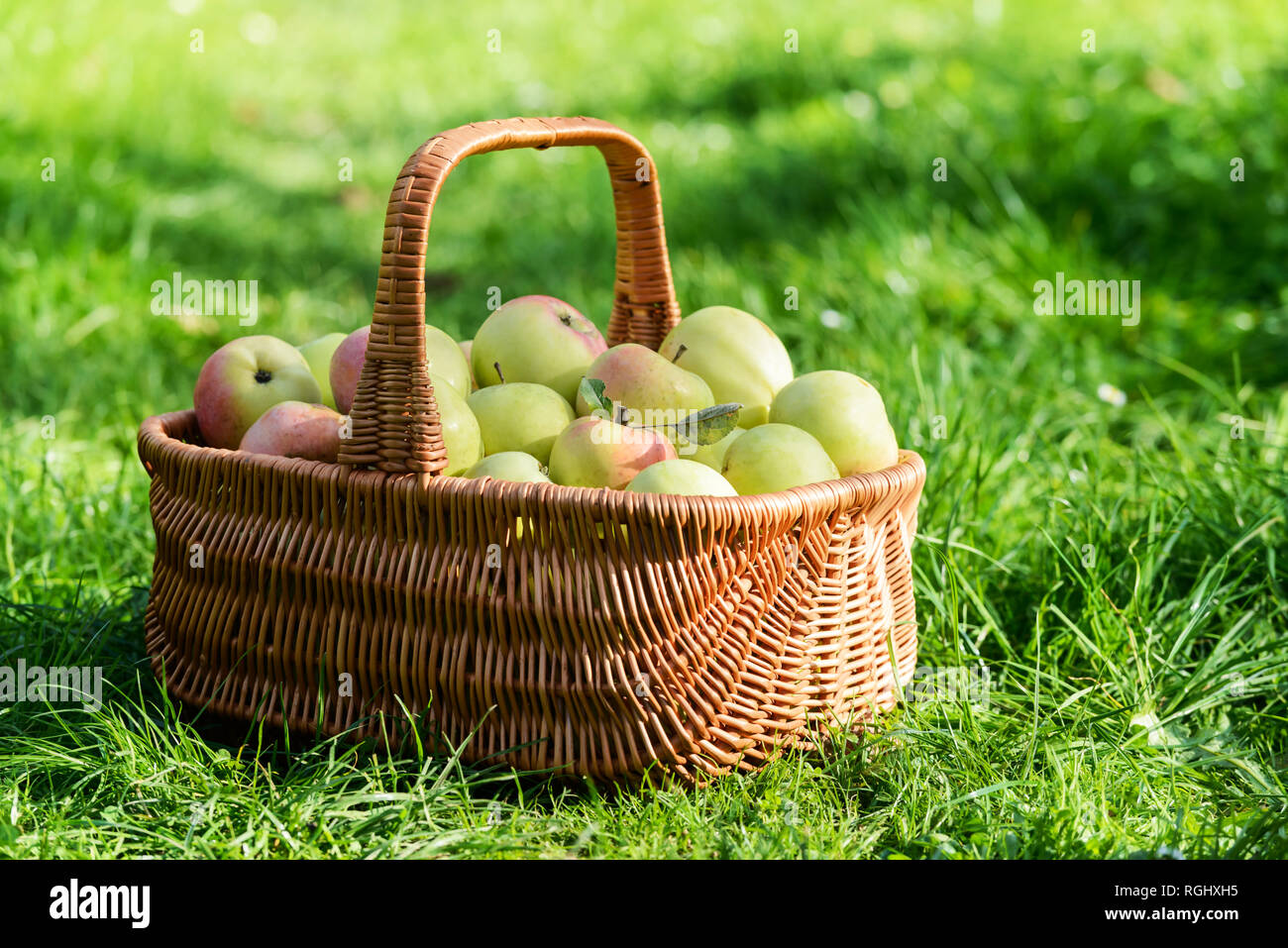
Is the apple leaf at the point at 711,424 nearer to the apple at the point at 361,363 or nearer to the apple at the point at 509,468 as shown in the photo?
the apple at the point at 509,468

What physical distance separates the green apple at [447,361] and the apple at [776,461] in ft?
1.61

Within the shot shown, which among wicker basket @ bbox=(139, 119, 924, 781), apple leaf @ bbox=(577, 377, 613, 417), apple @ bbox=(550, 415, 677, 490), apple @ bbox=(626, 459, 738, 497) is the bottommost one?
wicker basket @ bbox=(139, 119, 924, 781)

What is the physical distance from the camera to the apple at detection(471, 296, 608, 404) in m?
2.14

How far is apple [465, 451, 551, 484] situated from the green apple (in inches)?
8.4

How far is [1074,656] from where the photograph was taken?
219 centimetres

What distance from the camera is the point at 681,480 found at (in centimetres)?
174

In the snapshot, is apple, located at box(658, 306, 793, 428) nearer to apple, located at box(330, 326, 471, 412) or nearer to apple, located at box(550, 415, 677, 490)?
apple, located at box(550, 415, 677, 490)

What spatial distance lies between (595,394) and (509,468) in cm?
22

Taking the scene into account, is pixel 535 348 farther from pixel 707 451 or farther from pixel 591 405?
pixel 707 451

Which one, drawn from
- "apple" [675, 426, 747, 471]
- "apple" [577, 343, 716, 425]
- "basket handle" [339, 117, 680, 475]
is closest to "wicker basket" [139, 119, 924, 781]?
"basket handle" [339, 117, 680, 475]

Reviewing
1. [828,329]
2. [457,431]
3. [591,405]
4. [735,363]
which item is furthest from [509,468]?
[828,329]

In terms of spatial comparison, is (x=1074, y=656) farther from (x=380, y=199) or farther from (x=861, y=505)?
(x=380, y=199)

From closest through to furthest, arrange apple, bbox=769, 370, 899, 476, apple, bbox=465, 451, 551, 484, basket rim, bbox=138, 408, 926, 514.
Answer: basket rim, bbox=138, 408, 926, 514, apple, bbox=465, 451, 551, 484, apple, bbox=769, 370, 899, 476

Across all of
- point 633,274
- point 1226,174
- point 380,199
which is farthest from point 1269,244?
point 380,199
